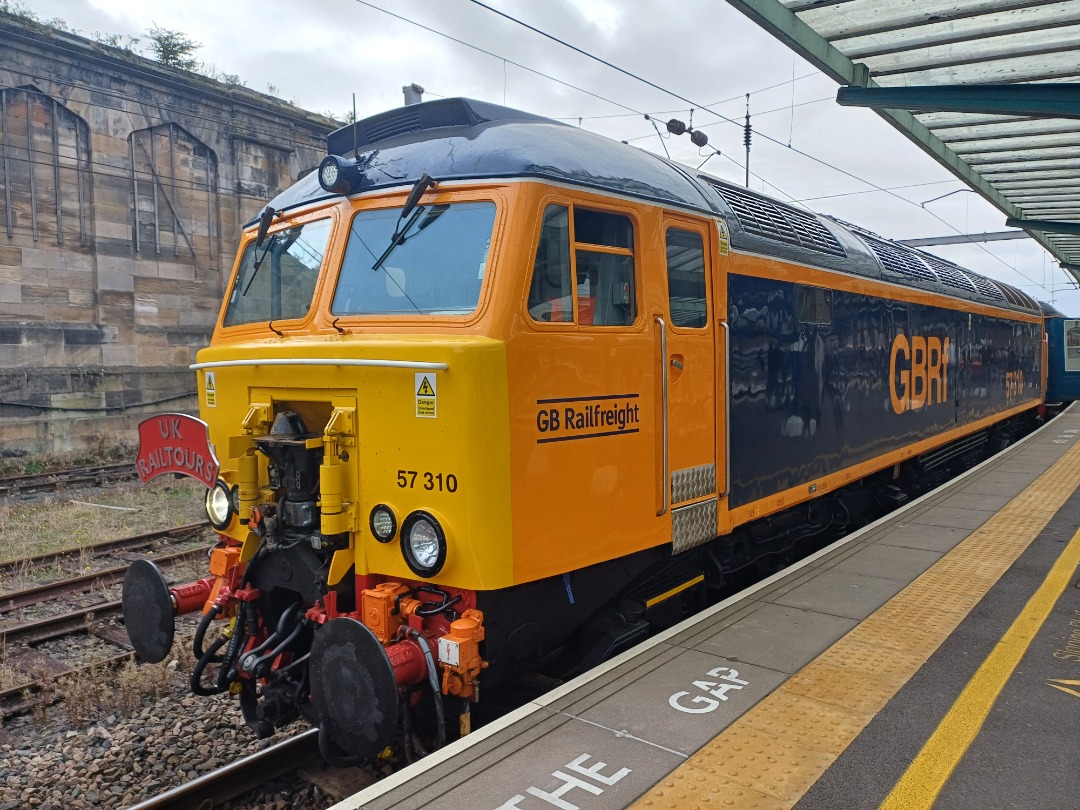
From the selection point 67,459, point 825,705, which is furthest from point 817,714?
point 67,459

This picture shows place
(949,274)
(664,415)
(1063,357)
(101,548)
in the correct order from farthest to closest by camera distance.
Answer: (1063,357) → (949,274) → (101,548) → (664,415)

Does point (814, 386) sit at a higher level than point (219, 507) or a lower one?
higher

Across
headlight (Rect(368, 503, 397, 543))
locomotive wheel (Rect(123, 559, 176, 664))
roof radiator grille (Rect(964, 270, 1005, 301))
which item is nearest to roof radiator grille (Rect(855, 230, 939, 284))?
roof radiator grille (Rect(964, 270, 1005, 301))

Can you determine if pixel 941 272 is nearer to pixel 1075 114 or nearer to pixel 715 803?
pixel 1075 114

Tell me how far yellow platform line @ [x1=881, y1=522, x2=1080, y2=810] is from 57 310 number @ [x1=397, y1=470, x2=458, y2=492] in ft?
7.17

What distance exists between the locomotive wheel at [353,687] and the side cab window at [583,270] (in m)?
1.72

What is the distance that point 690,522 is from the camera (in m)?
5.04

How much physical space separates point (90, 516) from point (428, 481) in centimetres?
938

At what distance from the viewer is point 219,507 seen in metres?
4.77

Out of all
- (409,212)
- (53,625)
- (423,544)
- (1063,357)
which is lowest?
(53,625)

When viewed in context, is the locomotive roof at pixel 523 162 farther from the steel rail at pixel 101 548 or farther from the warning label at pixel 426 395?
the steel rail at pixel 101 548

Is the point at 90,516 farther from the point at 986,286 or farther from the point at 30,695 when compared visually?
the point at 986,286

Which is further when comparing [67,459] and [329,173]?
[67,459]

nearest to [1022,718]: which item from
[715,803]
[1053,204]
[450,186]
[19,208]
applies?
[715,803]
